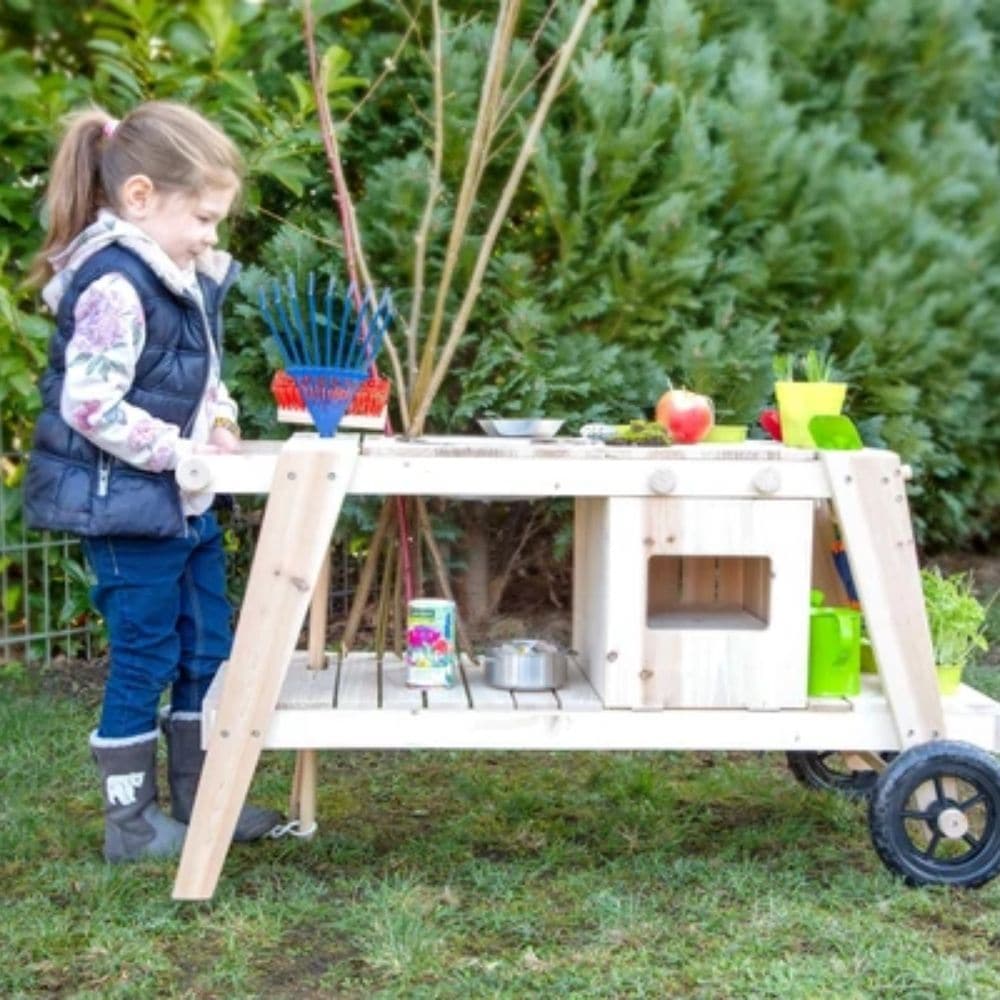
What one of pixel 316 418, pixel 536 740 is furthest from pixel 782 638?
pixel 316 418

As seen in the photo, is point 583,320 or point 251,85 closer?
point 251,85

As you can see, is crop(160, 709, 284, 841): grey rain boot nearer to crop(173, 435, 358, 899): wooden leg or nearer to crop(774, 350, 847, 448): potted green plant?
crop(173, 435, 358, 899): wooden leg

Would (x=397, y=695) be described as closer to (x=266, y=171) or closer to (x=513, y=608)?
(x=266, y=171)

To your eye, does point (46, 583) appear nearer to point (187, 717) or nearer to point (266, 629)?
point (187, 717)

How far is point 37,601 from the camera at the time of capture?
459 centimetres

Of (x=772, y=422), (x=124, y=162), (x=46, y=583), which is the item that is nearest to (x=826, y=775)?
(x=772, y=422)

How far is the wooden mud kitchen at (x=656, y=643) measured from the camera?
2.54 meters

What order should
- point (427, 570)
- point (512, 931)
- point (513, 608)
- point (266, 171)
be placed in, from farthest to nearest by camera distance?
point (513, 608), point (427, 570), point (266, 171), point (512, 931)

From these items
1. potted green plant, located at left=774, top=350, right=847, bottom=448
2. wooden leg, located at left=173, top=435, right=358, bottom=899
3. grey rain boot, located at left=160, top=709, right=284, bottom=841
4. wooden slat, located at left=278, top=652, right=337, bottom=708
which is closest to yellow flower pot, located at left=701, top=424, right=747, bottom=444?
potted green plant, located at left=774, top=350, right=847, bottom=448

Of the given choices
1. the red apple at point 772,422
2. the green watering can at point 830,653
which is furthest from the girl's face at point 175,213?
the green watering can at point 830,653

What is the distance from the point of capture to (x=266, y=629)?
254cm

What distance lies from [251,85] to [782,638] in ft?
7.28

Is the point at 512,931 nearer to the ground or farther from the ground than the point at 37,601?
nearer to the ground

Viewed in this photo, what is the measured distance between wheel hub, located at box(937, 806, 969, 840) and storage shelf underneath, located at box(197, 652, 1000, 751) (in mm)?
123
